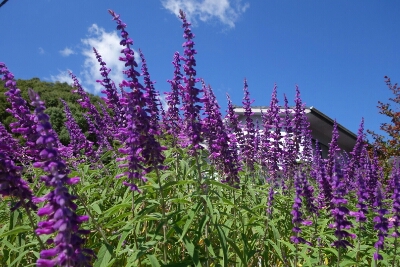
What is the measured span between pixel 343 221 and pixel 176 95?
306 cm

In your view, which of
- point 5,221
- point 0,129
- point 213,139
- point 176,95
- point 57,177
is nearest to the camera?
point 57,177

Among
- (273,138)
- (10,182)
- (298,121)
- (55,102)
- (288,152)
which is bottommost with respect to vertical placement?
(10,182)

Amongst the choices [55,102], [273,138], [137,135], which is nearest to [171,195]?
[137,135]

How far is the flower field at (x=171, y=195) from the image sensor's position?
3.25 metres

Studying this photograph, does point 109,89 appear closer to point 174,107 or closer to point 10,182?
point 174,107

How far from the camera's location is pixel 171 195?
5777 mm

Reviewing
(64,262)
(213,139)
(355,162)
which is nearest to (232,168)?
(213,139)

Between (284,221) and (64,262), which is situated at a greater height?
(284,221)

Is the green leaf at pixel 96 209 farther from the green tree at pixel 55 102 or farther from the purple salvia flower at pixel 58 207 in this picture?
the green tree at pixel 55 102

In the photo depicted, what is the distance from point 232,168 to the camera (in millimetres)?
5176

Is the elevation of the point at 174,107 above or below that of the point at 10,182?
above

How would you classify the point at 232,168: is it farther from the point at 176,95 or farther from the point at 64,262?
the point at 64,262

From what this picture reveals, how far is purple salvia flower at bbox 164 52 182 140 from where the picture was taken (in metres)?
5.96

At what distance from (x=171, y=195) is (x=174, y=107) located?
4.65 ft
